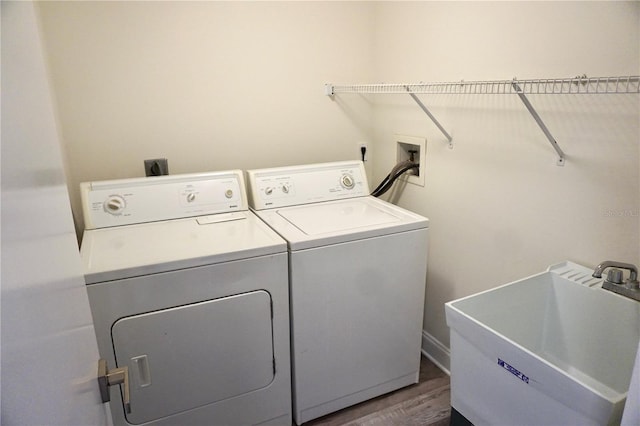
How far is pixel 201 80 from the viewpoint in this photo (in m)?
2.09

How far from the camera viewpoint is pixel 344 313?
5.82 feet

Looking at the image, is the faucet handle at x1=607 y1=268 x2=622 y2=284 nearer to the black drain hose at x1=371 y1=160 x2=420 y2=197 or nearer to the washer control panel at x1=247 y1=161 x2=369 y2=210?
the black drain hose at x1=371 y1=160 x2=420 y2=197

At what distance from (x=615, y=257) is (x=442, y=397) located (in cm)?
112

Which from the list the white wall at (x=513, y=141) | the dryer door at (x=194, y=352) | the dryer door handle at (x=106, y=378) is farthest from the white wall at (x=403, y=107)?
the dryer door handle at (x=106, y=378)

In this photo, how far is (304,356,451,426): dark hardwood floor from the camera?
1880 mm

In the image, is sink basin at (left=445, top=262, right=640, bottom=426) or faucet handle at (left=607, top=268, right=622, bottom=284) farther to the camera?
faucet handle at (left=607, top=268, right=622, bottom=284)

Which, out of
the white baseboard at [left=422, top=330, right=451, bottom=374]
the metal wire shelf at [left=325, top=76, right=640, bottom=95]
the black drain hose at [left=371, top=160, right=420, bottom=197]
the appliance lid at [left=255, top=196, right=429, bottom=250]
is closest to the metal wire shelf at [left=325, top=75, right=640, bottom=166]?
the metal wire shelf at [left=325, top=76, right=640, bottom=95]

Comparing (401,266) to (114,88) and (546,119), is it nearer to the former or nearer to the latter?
(546,119)

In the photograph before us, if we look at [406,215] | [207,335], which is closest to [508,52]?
[406,215]

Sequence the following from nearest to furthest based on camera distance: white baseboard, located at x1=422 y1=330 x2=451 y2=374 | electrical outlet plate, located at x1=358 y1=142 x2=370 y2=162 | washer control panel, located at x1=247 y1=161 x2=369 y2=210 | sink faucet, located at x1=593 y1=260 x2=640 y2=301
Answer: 1. sink faucet, located at x1=593 y1=260 x2=640 y2=301
2. washer control panel, located at x1=247 y1=161 x2=369 y2=210
3. white baseboard, located at x1=422 y1=330 x2=451 y2=374
4. electrical outlet plate, located at x1=358 y1=142 x2=370 y2=162

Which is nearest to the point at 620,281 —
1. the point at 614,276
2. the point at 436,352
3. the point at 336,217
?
the point at 614,276

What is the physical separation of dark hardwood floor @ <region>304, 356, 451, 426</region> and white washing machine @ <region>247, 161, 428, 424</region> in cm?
5

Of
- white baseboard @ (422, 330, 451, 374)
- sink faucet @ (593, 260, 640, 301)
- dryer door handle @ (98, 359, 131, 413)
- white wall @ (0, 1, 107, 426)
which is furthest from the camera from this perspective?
white baseboard @ (422, 330, 451, 374)

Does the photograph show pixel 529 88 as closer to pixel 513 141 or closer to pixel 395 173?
pixel 513 141
